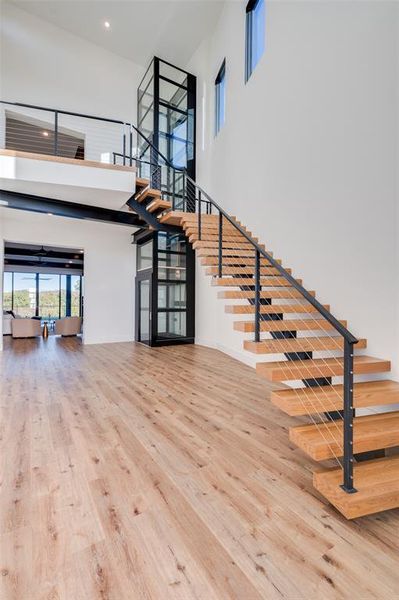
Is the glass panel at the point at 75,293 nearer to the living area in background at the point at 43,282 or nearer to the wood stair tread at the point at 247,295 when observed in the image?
the living area in background at the point at 43,282

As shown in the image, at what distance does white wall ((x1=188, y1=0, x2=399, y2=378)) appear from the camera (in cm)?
304

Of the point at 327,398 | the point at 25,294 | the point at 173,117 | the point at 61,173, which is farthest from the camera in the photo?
the point at 25,294

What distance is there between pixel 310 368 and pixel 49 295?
15081 millimetres

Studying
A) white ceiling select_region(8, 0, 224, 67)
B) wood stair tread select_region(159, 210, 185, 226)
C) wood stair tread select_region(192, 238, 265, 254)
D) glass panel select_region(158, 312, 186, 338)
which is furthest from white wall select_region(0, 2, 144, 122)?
wood stair tread select_region(192, 238, 265, 254)

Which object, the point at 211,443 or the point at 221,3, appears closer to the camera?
the point at 211,443

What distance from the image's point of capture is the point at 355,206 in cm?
343

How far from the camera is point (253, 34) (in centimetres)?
604

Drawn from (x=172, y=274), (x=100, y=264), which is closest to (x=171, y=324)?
(x=172, y=274)

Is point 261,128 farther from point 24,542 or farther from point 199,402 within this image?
point 24,542

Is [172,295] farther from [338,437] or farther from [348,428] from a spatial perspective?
[348,428]

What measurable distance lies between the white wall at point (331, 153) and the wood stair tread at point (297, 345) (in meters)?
0.28

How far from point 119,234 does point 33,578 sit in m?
8.37

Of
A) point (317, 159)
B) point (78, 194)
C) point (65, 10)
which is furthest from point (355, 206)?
point (65, 10)

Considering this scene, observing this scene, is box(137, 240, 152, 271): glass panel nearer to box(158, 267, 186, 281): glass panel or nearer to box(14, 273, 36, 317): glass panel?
box(158, 267, 186, 281): glass panel
